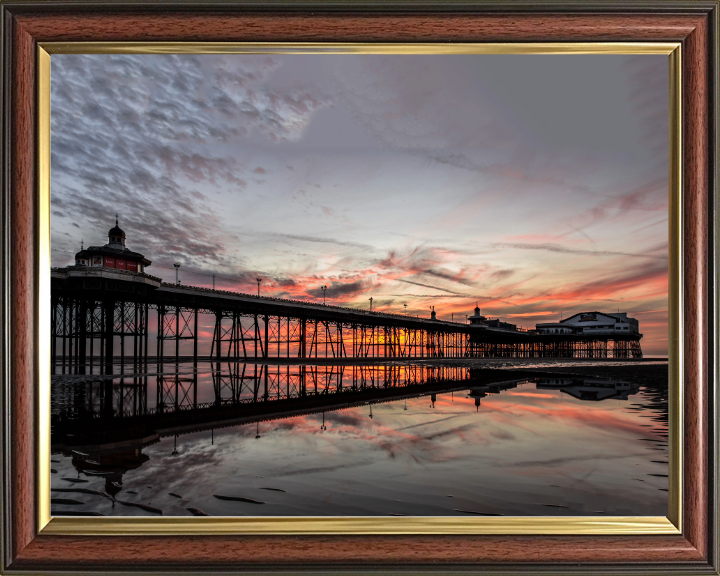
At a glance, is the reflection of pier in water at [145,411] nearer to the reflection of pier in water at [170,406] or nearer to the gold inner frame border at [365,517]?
the reflection of pier in water at [170,406]

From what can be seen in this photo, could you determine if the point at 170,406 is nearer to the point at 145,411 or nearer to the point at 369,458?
the point at 145,411

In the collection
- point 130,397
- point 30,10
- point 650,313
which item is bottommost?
point 130,397

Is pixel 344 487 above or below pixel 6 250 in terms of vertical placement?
below

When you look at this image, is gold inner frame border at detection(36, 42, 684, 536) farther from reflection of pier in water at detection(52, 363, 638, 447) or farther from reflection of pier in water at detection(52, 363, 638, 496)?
reflection of pier in water at detection(52, 363, 638, 447)

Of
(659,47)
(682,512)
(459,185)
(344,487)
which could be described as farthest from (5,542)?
(659,47)

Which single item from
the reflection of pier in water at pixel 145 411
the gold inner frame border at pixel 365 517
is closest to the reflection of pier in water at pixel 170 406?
the reflection of pier in water at pixel 145 411

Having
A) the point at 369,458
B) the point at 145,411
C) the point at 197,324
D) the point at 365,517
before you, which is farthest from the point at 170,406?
the point at 197,324

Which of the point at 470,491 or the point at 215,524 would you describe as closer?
the point at 215,524

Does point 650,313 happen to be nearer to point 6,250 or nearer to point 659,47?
point 659,47
